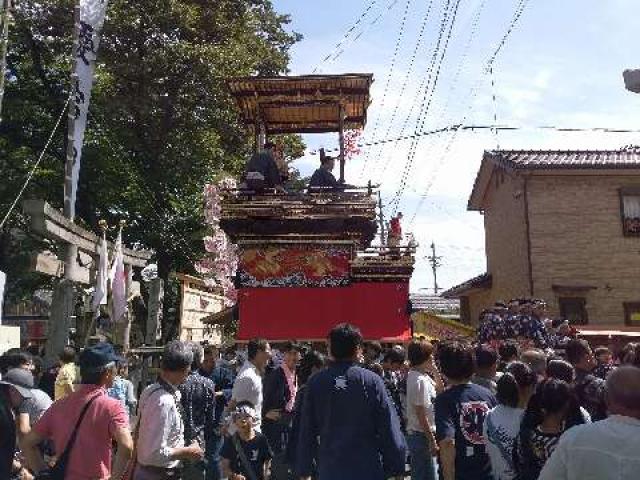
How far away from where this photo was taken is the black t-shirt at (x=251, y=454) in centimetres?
630

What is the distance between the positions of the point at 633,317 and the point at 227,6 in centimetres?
1816

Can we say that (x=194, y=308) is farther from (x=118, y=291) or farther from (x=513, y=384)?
(x=513, y=384)

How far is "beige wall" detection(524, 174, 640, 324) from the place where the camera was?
68.7 ft

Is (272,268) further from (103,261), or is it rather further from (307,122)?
(307,122)

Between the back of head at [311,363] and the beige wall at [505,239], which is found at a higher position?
the beige wall at [505,239]

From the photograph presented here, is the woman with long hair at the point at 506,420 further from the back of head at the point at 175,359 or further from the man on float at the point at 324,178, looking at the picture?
the man on float at the point at 324,178

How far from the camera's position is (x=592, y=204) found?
21719mm

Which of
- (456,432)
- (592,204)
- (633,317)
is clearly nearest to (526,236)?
(592,204)

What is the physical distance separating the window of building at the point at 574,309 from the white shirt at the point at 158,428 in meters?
18.7

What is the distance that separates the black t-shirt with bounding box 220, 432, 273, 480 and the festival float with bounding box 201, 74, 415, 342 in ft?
23.1

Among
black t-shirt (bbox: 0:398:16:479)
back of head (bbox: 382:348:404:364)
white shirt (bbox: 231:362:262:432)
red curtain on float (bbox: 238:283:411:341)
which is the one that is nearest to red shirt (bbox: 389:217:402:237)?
red curtain on float (bbox: 238:283:411:341)

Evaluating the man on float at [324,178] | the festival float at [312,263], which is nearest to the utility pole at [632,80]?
the festival float at [312,263]

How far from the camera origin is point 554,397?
3.80 m

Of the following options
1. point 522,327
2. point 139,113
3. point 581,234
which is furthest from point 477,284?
point 522,327
